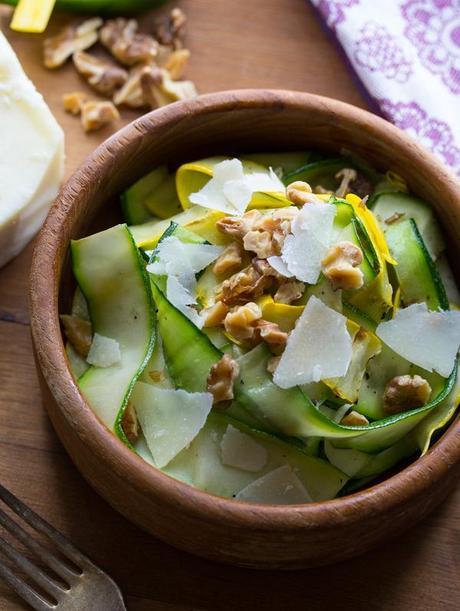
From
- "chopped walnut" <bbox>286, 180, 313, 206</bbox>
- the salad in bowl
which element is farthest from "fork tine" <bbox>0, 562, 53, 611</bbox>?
"chopped walnut" <bbox>286, 180, 313, 206</bbox>

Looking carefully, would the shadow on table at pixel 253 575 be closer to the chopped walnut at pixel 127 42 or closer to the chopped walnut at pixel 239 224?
the chopped walnut at pixel 239 224

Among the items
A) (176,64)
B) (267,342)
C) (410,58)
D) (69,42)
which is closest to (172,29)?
(176,64)

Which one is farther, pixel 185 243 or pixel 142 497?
pixel 185 243

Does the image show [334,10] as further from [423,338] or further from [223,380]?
[223,380]

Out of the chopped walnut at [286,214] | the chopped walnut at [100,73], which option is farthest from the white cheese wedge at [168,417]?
the chopped walnut at [100,73]

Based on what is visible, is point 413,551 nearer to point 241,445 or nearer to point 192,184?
point 241,445

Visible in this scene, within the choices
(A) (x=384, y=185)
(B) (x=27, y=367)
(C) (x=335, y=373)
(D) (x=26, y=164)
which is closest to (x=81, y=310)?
(B) (x=27, y=367)
